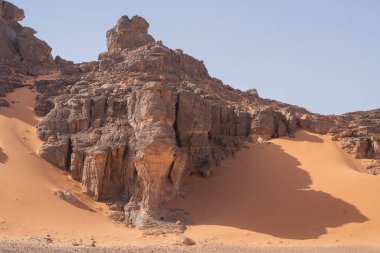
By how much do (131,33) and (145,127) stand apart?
55.0 ft

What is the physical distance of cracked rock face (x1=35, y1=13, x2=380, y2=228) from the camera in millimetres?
24547

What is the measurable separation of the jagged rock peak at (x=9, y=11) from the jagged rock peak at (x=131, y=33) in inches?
332

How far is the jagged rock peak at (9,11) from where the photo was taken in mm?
41594

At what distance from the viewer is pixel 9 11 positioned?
41969 millimetres

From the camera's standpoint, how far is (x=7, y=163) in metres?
25.4

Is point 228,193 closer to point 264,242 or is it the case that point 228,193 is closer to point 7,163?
point 264,242

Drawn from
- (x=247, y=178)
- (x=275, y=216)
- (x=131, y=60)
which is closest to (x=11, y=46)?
(x=131, y=60)

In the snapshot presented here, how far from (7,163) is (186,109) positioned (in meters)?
8.85

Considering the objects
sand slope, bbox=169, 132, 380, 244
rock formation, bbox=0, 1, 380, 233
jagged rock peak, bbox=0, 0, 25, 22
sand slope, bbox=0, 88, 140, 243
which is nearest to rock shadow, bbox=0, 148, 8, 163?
sand slope, bbox=0, 88, 140, 243

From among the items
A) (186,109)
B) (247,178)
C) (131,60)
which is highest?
(131,60)

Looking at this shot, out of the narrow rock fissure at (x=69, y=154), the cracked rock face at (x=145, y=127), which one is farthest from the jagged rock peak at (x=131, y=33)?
the narrow rock fissure at (x=69, y=154)

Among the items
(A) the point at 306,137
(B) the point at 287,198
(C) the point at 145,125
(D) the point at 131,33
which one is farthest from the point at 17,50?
(B) the point at 287,198

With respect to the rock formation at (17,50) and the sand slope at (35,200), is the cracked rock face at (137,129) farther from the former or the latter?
the rock formation at (17,50)

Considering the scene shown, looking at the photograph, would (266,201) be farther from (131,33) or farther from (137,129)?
(131,33)
